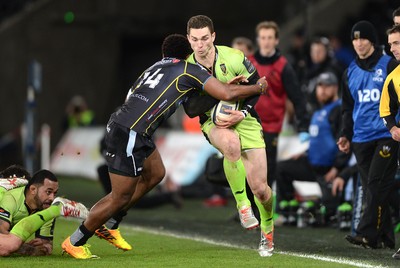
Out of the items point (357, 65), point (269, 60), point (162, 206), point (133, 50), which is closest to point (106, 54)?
point (133, 50)

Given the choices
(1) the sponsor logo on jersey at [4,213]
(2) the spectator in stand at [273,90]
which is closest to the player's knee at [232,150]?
(1) the sponsor logo on jersey at [4,213]

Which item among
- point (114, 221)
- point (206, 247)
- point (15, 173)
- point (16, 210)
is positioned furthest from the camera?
point (206, 247)

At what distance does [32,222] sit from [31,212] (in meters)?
0.36

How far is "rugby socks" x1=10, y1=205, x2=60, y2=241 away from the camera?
10.8m

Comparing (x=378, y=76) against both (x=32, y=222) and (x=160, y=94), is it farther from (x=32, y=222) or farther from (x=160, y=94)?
(x=32, y=222)

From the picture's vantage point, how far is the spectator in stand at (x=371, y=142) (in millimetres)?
11945

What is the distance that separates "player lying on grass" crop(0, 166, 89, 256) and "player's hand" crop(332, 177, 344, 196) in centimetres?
436

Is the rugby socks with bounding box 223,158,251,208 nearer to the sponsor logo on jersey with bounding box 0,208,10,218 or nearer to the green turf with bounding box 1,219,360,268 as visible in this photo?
the green turf with bounding box 1,219,360,268

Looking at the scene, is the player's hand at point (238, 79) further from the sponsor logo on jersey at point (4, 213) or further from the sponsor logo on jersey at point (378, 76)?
the sponsor logo on jersey at point (4, 213)

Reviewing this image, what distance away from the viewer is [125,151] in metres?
10.7

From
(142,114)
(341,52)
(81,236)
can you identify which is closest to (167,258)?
(81,236)

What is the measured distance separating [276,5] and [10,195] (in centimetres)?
1976

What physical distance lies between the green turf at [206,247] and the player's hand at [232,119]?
1270mm

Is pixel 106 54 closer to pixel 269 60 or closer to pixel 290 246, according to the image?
pixel 269 60
